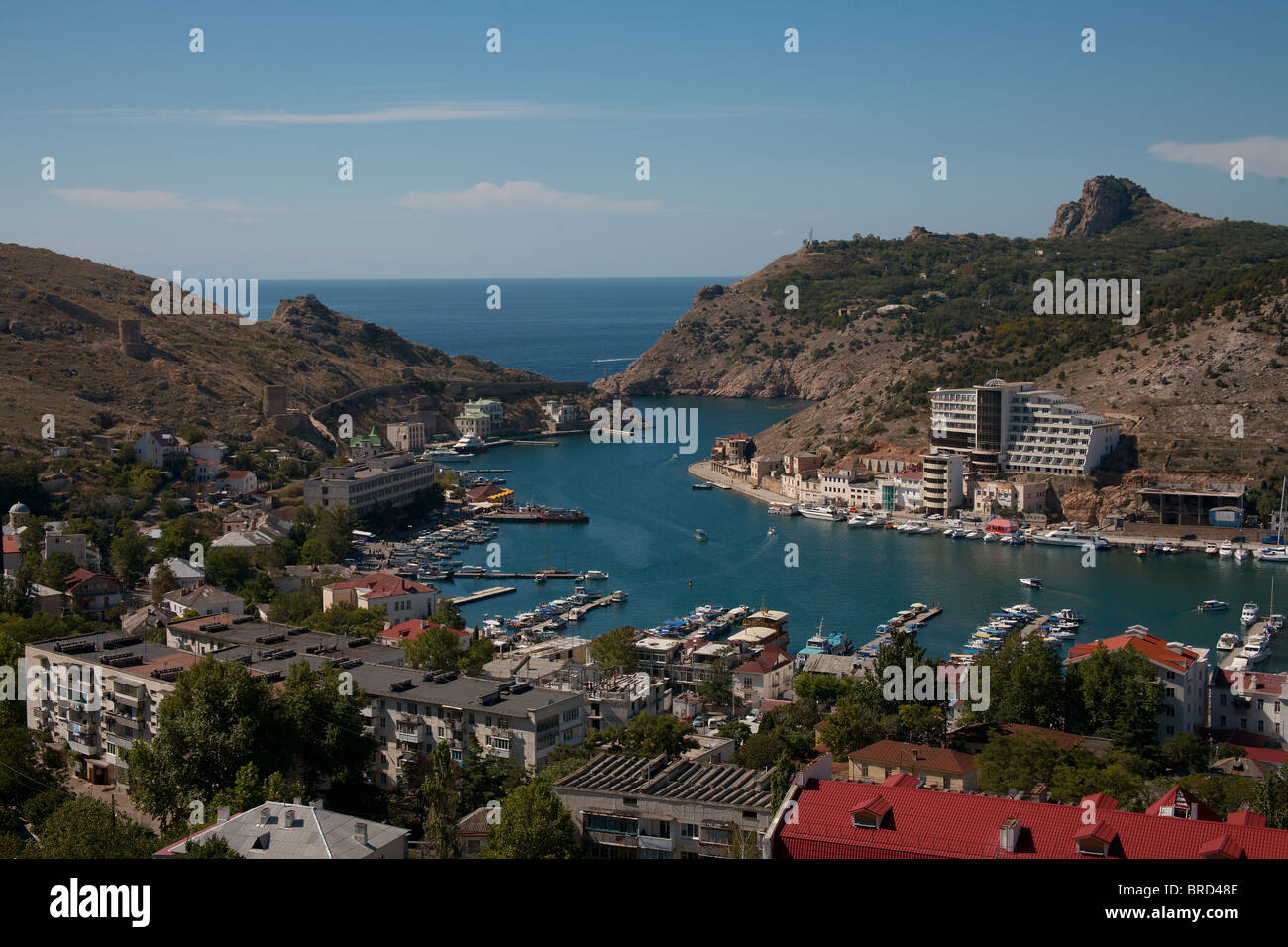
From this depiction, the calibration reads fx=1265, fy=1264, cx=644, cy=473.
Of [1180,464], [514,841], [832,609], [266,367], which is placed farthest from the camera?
[266,367]

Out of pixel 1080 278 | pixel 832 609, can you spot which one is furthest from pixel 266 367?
pixel 1080 278

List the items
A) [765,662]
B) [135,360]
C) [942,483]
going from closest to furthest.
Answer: [765,662], [942,483], [135,360]

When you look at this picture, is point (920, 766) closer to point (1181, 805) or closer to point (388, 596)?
point (1181, 805)

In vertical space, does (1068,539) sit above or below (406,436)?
below

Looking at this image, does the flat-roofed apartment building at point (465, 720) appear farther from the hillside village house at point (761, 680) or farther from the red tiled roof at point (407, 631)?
the red tiled roof at point (407, 631)

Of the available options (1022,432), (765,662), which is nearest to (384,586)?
(765,662)
